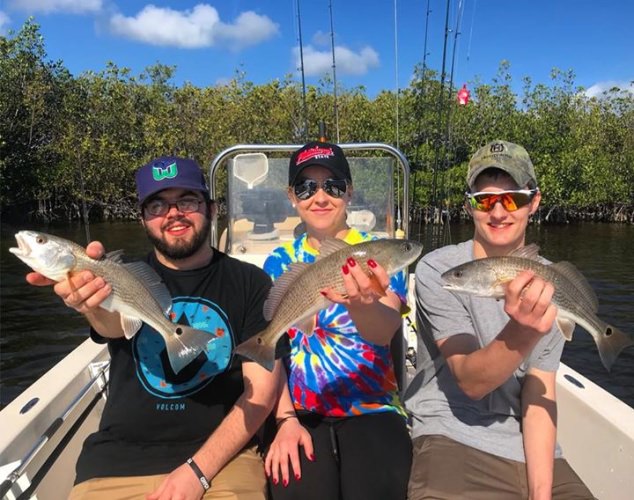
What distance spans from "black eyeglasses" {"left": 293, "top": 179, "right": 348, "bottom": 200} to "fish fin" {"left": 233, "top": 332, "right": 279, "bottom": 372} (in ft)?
3.21

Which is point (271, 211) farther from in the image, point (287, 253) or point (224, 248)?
point (287, 253)

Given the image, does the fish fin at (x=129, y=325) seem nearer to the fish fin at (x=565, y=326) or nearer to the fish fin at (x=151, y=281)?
the fish fin at (x=151, y=281)

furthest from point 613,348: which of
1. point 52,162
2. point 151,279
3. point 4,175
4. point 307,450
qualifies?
point 52,162

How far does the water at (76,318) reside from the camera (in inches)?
363

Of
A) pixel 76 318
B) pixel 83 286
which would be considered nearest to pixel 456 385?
pixel 83 286

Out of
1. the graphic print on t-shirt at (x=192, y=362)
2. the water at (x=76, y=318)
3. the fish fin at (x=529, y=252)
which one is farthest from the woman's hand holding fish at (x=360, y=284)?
the water at (x=76, y=318)

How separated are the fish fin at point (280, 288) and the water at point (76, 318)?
Result: 3543mm

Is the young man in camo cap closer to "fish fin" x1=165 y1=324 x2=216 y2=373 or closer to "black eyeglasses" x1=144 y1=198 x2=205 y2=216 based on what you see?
"fish fin" x1=165 y1=324 x2=216 y2=373

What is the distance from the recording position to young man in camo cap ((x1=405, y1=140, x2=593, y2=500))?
233 centimetres

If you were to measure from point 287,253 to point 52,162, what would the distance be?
38591 millimetres

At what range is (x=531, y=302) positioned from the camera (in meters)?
2.01

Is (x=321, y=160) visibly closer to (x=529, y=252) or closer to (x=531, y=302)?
(x=529, y=252)

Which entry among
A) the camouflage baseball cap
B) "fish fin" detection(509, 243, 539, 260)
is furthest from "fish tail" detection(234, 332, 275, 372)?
the camouflage baseball cap

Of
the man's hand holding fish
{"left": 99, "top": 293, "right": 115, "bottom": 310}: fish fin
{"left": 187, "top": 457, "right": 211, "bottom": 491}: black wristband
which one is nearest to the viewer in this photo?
the man's hand holding fish
